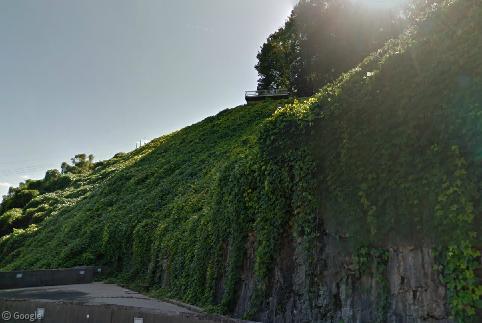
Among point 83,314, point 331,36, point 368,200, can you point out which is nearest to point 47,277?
point 83,314

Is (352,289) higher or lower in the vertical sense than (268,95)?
lower

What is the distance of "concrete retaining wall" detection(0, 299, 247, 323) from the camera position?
7602 millimetres

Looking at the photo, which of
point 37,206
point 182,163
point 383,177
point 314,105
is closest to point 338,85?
point 314,105

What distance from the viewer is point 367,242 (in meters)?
6.98

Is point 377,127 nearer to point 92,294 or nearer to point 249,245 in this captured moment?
point 249,245

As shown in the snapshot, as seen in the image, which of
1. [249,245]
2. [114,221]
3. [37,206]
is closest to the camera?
[249,245]

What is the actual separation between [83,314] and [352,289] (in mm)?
5552

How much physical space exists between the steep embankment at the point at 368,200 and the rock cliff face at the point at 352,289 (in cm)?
2

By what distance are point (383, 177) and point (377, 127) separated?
2.70ft

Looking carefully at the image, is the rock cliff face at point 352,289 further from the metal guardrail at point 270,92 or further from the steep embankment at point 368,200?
the metal guardrail at point 270,92

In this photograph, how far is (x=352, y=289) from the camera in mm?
7250

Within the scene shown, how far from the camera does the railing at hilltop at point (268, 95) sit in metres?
42.4

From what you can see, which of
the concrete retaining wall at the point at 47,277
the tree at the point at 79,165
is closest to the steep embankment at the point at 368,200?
the concrete retaining wall at the point at 47,277

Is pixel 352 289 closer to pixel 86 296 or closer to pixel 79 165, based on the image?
pixel 86 296
